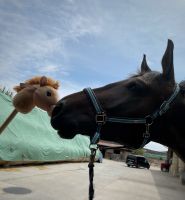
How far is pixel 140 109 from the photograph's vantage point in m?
2.66

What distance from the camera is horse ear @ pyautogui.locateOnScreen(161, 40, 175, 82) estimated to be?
269 cm

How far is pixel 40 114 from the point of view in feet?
53.9

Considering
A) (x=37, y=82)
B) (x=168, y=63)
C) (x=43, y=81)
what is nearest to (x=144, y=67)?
(x=168, y=63)

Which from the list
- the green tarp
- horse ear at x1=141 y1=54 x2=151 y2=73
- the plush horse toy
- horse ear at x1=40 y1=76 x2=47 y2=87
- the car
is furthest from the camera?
the car

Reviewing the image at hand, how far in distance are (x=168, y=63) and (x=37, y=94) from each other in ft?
13.2

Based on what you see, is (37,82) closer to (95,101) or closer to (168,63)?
(95,101)

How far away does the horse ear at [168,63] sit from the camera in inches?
106

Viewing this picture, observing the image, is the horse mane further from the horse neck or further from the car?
the car

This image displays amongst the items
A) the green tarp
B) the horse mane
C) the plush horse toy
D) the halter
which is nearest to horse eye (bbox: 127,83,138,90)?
the halter

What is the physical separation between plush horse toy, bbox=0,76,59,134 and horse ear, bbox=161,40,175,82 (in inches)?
143

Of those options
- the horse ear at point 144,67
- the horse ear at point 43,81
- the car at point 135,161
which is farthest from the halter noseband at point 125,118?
the car at point 135,161

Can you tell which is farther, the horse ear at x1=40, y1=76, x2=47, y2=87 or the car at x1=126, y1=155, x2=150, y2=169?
the car at x1=126, y1=155, x2=150, y2=169

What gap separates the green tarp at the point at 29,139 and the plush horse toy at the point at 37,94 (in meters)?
5.28

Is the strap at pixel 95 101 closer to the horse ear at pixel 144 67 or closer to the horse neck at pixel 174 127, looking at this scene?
the horse neck at pixel 174 127
